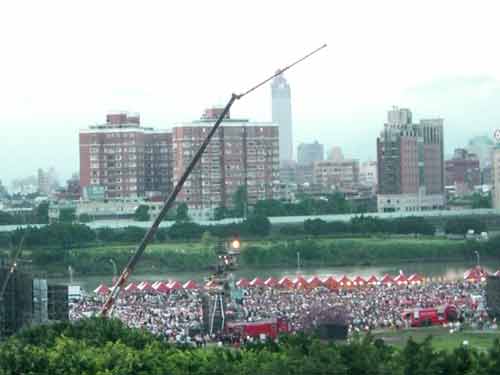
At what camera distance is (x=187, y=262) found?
41.2 m

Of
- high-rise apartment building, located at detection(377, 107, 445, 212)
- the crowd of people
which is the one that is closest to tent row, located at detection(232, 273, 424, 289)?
the crowd of people

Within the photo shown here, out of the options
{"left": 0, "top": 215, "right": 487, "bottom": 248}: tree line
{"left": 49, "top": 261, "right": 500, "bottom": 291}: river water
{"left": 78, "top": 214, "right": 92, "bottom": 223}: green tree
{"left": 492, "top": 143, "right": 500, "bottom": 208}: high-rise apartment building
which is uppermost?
{"left": 492, "top": 143, "right": 500, "bottom": 208}: high-rise apartment building

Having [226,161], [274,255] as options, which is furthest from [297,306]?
[226,161]

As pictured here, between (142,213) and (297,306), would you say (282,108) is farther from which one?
(297,306)

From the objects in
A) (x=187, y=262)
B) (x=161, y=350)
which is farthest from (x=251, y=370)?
(x=187, y=262)

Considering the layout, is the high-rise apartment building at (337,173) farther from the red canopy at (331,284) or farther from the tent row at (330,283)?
the red canopy at (331,284)

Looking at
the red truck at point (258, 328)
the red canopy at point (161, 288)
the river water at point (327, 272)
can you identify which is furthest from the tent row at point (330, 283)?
the red truck at point (258, 328)

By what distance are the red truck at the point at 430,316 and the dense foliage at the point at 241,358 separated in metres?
6.95

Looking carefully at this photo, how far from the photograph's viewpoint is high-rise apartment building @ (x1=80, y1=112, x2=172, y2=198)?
65875 mm

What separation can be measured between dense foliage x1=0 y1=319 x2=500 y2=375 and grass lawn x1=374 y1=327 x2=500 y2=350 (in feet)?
14.1

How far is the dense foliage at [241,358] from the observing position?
13.1 m

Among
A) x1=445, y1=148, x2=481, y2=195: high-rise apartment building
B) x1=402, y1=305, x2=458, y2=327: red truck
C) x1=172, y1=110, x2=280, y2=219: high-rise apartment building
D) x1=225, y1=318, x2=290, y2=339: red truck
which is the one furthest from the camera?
x1=445, y1=148, x2=481, y2=195: high-rise apartment building

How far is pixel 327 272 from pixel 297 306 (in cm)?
1545

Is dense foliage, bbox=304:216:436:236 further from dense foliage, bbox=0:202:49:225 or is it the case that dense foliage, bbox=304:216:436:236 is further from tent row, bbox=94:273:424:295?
tent row, bbox=94:273:424:295
